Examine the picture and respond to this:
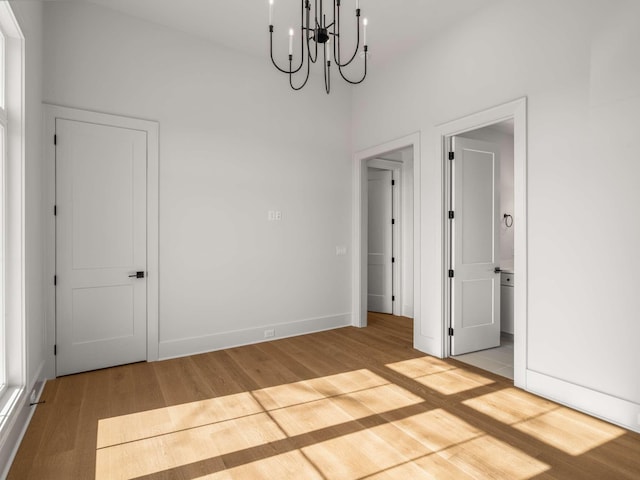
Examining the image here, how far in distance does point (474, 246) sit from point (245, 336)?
2830 mm

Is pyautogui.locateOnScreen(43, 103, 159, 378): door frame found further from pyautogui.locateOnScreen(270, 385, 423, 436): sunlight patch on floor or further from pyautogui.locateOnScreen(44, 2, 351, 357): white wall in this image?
pyautogui.locateOnScreen(270, 385, 423, 436): sunlight patch on floor

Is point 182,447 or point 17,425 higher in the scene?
point 17,425

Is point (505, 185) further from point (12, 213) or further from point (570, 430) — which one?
point (12, 213)

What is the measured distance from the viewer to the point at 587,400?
8.77 feet

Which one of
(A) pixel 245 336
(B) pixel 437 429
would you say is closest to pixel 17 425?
(A) pixel 245 336

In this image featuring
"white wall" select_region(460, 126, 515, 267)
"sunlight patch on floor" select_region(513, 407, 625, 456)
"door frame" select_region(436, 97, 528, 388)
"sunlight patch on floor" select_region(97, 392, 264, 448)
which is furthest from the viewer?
"white wall" select_region(460, 126, 515, 267)

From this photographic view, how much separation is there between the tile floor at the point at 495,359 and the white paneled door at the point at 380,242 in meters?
2.14

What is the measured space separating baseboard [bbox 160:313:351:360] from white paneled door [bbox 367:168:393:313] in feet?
3.93

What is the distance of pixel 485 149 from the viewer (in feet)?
13.5

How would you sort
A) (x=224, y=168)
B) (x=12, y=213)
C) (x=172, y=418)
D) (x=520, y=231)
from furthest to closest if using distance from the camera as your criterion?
(x=224, y=168) < (x=520, y=231) < (x=172, y=418) < (x=12, y=213)

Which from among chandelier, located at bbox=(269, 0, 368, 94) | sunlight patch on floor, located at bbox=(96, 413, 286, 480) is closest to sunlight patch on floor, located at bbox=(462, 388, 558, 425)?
sunlight patch on floor, located at bbox=(96, 413, 286, 480)

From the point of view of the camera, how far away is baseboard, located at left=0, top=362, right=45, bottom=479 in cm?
200

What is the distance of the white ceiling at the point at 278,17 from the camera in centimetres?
344

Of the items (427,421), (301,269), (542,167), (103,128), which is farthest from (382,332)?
(103,128)
